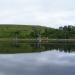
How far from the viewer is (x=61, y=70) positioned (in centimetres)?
2408

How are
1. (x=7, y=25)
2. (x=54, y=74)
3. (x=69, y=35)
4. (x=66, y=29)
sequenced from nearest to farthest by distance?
1. (x=54, y=74)
2. (x=69, y=35)
3. (x=66, y=29)
4. (x=7, y=25)

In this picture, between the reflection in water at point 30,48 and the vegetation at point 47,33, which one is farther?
the vegetation at point 47,33

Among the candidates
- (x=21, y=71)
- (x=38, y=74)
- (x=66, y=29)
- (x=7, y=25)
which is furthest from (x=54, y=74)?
(x=7, y=25)

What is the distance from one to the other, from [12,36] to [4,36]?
5.74 metres

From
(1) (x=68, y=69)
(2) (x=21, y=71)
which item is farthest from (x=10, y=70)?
(1) (x=68, y=69)

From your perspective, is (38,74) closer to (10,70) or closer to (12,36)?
(10,70)

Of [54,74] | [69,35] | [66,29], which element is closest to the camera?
[54,74]

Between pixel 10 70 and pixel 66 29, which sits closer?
pixel 10 70

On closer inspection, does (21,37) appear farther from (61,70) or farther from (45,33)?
(61,70)

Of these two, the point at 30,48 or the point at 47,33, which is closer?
the point at 30,48

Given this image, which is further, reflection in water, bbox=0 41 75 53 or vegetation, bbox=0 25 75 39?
vegetation, bbox=0 25 75 39

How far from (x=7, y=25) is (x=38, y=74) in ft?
498

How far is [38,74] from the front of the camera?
2195 centimetres

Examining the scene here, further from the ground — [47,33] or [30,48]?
[47,33]
